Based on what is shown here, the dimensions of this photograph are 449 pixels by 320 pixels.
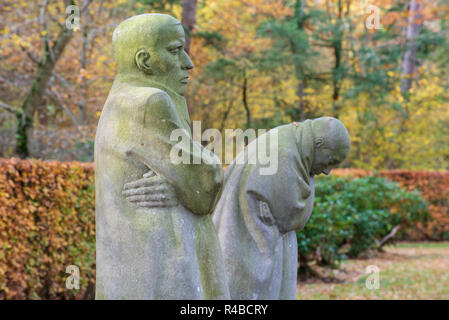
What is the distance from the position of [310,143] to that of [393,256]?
12.3 meters

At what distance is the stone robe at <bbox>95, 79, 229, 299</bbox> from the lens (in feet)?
9.42

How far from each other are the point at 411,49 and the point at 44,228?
19484mm

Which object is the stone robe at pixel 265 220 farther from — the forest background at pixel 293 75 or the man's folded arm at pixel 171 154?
the forest background at pixel 293 75

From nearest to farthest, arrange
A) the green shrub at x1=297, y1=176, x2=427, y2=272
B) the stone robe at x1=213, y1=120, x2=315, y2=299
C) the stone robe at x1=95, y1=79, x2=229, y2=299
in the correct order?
the stone robe at x1=95, y1=79, x2=229, y2=299 < the stone robe at x1=213, y1=120, x2=315, y2=299 < the green shrub at x1=297, y1=176, x2=427, y2=272

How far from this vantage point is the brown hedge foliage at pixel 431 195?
66.6 ft

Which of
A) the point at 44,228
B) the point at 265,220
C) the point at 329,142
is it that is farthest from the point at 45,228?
the point at 329,142

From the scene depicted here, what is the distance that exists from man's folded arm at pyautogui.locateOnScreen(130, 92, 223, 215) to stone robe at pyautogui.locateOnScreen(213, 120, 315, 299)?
1.32 metres

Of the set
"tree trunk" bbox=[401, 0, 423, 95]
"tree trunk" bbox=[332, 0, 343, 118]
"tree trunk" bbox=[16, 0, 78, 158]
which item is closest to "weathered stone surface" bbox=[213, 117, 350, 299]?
"tree trunk" bbox=[16, 0, 78, 158]

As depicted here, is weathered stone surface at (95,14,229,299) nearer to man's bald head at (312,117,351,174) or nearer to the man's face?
the man's face

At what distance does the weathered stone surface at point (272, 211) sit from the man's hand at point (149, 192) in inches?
55.8

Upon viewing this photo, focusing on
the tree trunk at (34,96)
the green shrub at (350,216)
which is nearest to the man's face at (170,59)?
the tree trunk at (34,96)

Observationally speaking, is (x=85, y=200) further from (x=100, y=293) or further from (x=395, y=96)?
(x=395, y=96)

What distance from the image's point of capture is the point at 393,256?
15.7 meters

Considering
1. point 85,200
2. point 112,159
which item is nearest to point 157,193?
point 112,159
